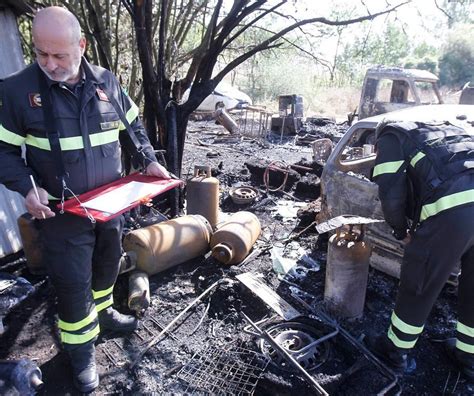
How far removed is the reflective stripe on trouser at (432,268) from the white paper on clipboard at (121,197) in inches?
74.3

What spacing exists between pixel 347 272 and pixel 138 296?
1.91 meters

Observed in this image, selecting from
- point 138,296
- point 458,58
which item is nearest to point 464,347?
point 138,296

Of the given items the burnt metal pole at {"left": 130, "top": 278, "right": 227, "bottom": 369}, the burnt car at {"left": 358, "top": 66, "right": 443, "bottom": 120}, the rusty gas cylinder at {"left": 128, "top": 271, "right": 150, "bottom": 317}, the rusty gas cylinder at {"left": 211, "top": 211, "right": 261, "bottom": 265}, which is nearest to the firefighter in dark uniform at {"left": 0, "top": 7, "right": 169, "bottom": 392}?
the burnt metal pole at {"left": 130, "top": 278, "right": 227, "bottom": 369}

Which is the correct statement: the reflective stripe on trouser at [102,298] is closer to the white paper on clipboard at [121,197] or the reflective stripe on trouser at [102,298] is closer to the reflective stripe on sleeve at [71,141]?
the white paper on clipboard at [121,197]

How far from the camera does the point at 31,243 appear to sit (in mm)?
3801

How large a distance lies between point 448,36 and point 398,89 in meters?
21.2

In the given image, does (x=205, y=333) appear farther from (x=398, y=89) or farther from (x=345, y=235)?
(x=398, y=89)

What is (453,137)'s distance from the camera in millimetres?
2539

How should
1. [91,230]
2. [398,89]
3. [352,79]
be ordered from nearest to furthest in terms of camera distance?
[91,230]
[398,89]
[352,79]

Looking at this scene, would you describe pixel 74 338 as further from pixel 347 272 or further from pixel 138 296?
pixel 347 272

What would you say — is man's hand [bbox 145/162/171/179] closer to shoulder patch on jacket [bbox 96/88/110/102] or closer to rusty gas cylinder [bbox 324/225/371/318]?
shoulder patch on jacket [bbox 96/88/110/102]

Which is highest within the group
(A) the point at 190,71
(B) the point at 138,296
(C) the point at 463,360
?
(A) the point at 190,71

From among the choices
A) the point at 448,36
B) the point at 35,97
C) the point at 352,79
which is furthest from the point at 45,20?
the point at 448,36

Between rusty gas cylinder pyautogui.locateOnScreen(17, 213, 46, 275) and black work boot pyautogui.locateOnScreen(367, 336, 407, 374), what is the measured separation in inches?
131
